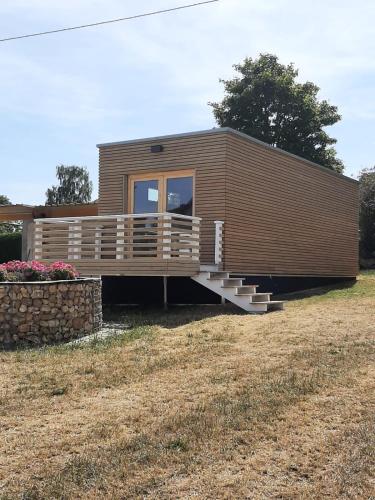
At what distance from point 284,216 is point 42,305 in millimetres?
7149

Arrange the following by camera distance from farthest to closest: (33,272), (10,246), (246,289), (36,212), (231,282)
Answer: (10,246)
(36,212)
(231,282)
(246,289)
(33,272)

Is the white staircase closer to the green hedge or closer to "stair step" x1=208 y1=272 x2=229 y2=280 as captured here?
"stair step" x1=208 y1=272 x2=229 y2=280

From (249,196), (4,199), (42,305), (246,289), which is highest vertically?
(4,199)

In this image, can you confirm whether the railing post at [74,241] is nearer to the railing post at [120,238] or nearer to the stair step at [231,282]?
the railing post at [120,238]

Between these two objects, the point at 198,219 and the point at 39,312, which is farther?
the point at 198,219

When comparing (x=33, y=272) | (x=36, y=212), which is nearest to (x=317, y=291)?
(x=33, y=272)

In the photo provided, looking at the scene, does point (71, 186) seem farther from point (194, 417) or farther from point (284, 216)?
point (194, 417)

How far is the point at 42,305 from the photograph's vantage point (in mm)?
8094

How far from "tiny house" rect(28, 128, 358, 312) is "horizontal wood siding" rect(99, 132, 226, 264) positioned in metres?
0.02

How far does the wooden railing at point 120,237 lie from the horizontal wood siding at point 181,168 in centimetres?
49

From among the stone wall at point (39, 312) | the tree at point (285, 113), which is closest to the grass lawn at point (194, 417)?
the stone wall at point (39, 312)

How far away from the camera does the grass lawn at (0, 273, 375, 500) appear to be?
11.3ft

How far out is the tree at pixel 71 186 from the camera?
48.7 meters

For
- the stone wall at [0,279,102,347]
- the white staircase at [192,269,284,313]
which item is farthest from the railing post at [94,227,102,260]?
the stone wall at [0,279,102,347]
